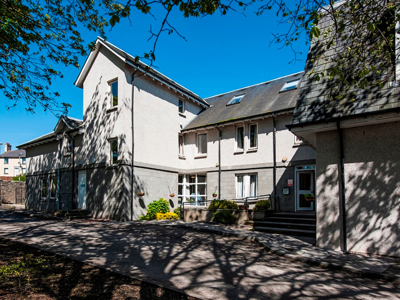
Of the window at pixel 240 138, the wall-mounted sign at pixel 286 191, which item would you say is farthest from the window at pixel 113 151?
the wall-mounted sign at pixel 286 191

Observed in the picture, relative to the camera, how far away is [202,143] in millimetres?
20188

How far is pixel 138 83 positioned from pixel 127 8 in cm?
1315

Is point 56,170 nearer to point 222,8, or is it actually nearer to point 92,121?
point 92,121

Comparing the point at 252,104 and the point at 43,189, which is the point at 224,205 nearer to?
the point at 252,104

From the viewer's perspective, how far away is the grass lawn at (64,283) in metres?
4.55

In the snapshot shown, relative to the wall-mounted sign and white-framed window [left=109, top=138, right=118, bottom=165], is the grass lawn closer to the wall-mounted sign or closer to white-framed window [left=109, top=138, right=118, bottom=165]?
white-framed window [left=109, top=138, right=118, bottom=165]

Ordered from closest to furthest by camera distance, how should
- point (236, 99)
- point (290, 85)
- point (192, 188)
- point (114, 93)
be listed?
point (114, 93), point (290, 85), point (192, 188), point (236, 99)

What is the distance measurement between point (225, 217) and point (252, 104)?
8401 millimetres

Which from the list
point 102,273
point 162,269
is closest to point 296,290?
point 162,269

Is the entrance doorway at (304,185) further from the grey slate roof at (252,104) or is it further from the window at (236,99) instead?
the window at (236,99)

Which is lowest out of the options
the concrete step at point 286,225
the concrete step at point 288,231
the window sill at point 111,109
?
the concrete step at point 288,231

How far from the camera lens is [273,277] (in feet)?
19.9

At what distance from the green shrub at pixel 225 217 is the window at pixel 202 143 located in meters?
6.19

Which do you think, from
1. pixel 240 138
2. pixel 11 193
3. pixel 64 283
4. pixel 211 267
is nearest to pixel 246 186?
pixel 240 138
